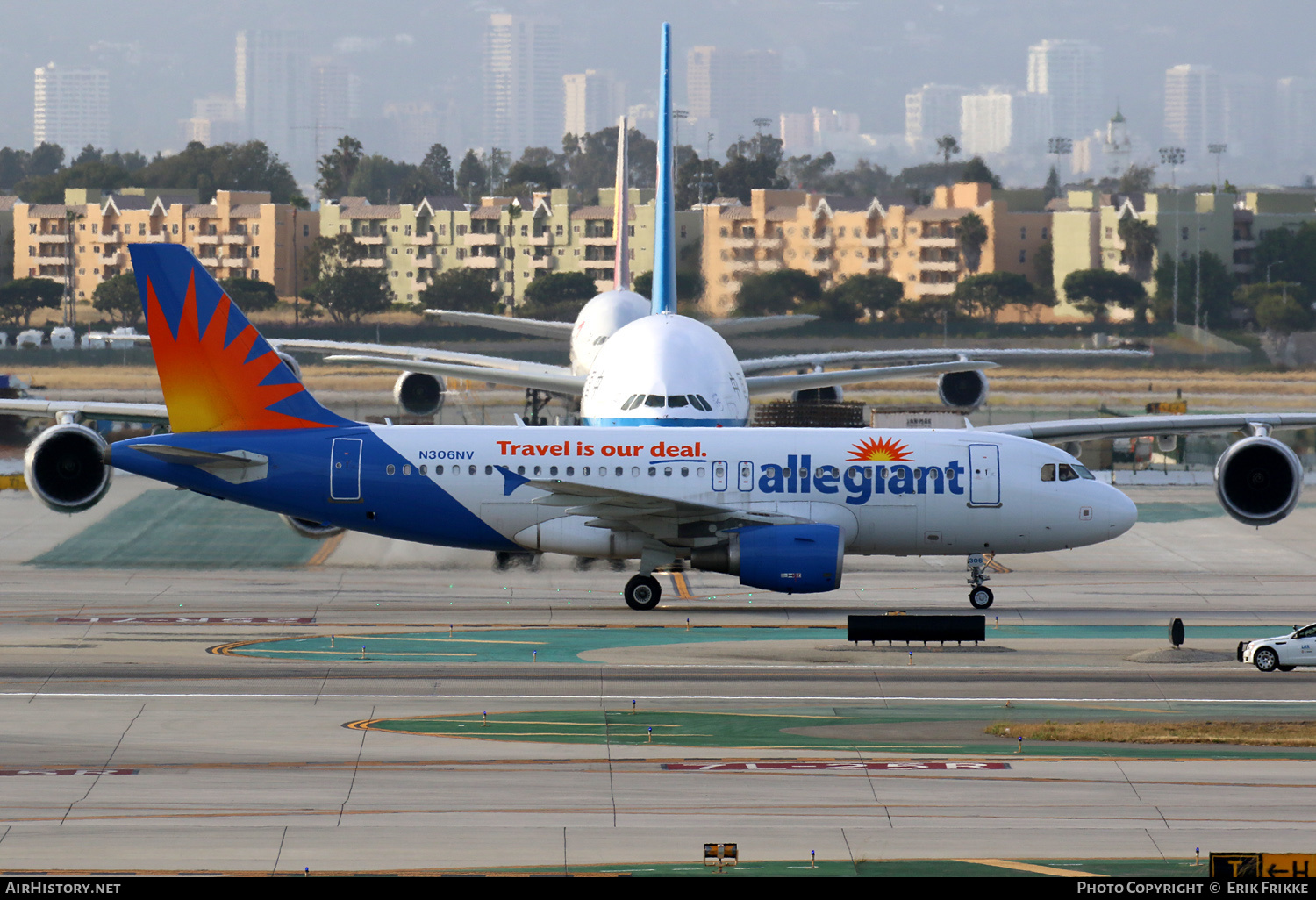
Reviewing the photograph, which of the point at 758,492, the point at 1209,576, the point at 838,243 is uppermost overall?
the point at 838,243

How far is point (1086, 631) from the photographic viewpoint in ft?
107

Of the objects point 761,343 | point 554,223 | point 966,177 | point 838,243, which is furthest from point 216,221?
point 966,177

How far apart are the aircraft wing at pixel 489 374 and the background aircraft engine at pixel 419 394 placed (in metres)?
4.77

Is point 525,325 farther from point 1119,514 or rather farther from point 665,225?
point 1119,514

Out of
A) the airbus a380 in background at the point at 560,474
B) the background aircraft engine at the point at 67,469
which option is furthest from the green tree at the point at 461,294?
the airbus a380 in background at the point at 560,474

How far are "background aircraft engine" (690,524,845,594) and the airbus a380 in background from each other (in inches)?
19.8

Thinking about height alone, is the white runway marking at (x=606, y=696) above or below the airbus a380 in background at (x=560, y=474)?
below

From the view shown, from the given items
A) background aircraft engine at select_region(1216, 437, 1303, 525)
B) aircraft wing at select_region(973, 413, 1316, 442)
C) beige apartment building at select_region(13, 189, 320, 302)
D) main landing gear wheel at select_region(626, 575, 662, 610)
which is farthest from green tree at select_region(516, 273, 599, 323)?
main landing gear wheel at select_region(626, 575, 662, 610)

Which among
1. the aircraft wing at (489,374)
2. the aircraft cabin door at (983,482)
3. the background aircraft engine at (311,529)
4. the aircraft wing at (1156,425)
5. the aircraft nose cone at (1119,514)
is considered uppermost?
the aircraft wing at (489,374)

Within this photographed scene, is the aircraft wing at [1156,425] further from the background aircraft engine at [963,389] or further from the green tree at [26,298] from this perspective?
the green tree at [26,298]

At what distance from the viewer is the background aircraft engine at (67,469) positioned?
37531 mm

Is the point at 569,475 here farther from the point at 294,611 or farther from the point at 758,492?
the point at 294,611

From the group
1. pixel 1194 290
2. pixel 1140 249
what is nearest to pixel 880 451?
pixel 1194 290

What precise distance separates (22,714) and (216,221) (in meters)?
134
